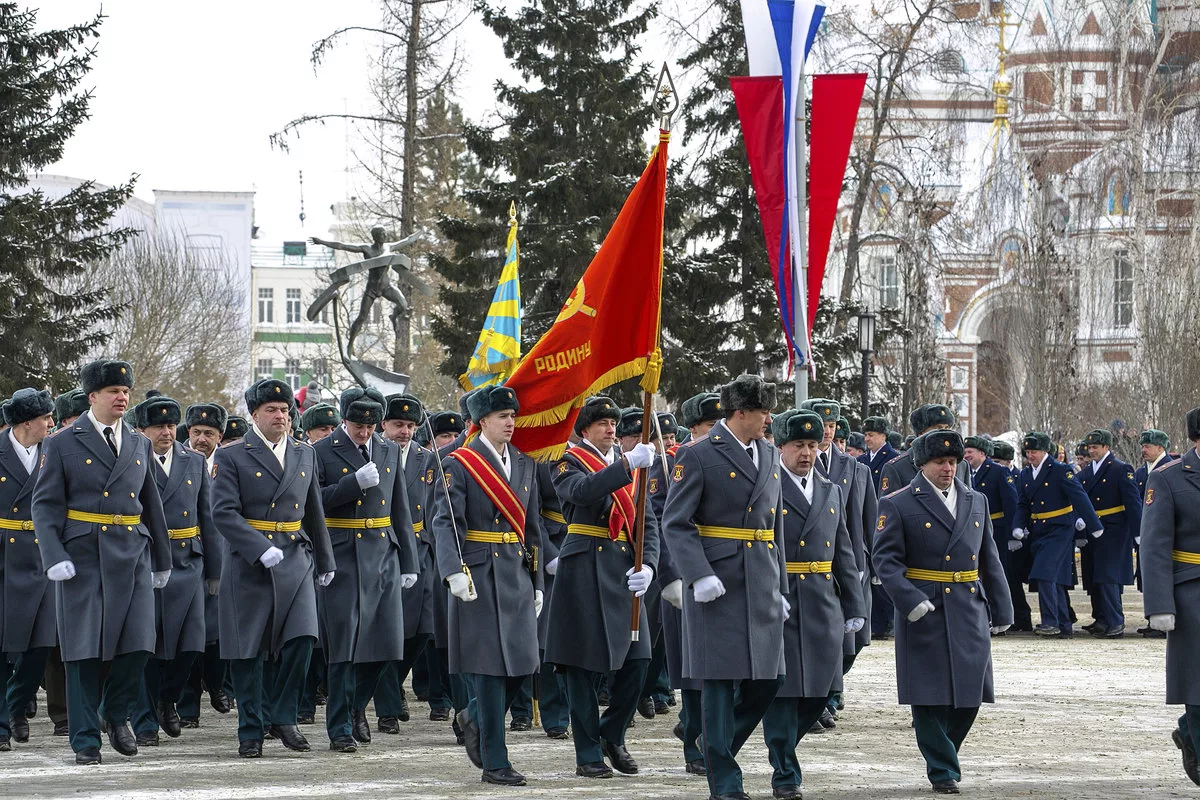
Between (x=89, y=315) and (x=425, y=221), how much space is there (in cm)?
1418

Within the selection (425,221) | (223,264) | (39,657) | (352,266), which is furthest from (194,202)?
(39,657)

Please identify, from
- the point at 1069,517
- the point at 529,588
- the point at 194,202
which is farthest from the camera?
the point at 194,202

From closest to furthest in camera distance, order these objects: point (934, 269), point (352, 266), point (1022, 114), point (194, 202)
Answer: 1. point (352, 266)
2. point (934, 269)
3. point (1022, 114)
4. point (194, 202)

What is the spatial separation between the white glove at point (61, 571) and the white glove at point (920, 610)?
479cm

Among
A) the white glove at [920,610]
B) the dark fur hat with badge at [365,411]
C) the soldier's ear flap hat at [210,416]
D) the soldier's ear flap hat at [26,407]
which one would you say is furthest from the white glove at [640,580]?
the soldier's ear flap hat at [26,407]

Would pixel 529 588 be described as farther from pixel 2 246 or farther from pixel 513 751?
pixel 2 246

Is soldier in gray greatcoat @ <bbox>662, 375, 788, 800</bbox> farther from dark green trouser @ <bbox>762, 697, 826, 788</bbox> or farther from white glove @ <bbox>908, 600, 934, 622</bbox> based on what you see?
white glove @ <bbox>908, 600, 934, 622</bbox>

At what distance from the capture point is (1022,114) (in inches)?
1649

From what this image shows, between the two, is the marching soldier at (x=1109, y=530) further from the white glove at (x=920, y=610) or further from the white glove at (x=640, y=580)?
the white glove at (x=640, y=580)

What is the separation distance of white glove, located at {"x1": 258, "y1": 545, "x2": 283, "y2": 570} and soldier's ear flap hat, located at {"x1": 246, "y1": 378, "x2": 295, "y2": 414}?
1.00 metres

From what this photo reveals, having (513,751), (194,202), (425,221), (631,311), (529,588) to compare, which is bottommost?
(513,751)

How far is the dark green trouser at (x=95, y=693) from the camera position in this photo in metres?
10.1

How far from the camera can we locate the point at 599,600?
10.0 meters

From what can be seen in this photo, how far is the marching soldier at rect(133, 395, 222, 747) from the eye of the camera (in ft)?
38.3
